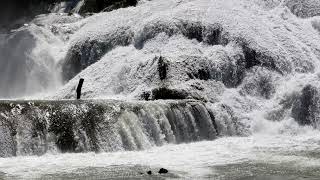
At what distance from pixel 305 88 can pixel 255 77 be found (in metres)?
2.36

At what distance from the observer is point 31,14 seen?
4984cm

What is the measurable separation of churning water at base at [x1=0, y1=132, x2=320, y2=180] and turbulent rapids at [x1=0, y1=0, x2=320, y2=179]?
48 millimetres

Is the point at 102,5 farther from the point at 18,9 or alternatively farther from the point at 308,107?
the point at 308,107

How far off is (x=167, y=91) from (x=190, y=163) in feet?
21.9

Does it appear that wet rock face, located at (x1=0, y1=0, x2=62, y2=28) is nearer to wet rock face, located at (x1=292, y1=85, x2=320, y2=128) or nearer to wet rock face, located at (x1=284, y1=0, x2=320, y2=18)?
wet rock face, located at (x1=284, y1=0, x2=320, y2=18)

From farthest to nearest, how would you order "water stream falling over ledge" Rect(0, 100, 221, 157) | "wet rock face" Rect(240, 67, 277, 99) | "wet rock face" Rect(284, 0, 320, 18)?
"wet rock face" Rect(284, 0, 320, 18), "wet rock face" Rect(240, 67, 277, 99), "water stream falling over ledge" Rect(0, 100, 221, 157)

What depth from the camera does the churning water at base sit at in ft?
50.3

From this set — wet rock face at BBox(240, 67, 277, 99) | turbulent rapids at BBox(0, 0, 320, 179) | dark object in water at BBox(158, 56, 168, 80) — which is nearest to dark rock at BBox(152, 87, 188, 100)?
turbulent rapids at BBox(0, 0, 320, 179)

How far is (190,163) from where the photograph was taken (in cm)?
1686

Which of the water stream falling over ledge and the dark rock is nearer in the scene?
the water stream falling over ledge

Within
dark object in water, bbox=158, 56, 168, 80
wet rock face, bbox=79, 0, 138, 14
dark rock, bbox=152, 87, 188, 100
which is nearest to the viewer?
dark rock, bbox=152, 87, 188, 100

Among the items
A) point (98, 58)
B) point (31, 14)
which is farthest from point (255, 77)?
point (31, 14)

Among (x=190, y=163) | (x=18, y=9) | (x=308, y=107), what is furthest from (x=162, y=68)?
(x=18, y=9)

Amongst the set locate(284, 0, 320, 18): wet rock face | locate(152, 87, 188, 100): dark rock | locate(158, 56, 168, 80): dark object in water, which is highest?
locate(284, 0, 320, 18): wet rock face
